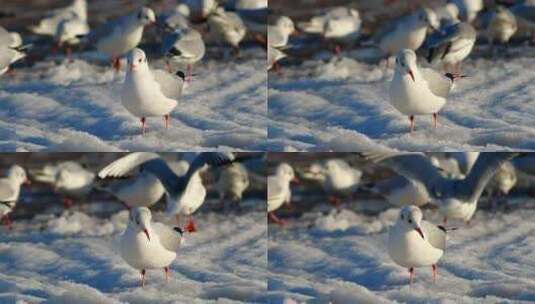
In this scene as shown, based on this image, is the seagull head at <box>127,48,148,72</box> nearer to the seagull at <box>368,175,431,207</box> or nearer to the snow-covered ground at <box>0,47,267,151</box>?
the snow-covered ground at <box>0,47,267,151</box>

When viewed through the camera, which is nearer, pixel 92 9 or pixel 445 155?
pixel 445 155

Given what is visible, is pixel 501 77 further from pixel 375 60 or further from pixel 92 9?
pixel 92 9

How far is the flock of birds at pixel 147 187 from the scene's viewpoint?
22.4 feet

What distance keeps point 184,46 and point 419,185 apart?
1.30 meters

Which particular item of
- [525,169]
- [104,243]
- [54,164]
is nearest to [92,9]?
[54,164]

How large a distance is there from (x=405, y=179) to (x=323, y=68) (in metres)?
0.83

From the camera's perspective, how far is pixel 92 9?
28.5 ft

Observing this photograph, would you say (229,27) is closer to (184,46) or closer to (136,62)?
(184,46)

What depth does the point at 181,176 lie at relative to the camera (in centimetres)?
715

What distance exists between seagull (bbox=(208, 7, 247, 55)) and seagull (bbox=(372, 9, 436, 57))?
67 cm

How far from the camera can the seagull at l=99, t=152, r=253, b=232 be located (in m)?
7.18

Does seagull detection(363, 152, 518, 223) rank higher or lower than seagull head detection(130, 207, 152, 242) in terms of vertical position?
higher

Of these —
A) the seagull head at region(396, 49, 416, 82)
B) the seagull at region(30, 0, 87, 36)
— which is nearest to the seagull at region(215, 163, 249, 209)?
the seagull head at region(396, 49, 416, 82)

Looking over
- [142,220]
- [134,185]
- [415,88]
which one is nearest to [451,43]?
[415,88]
